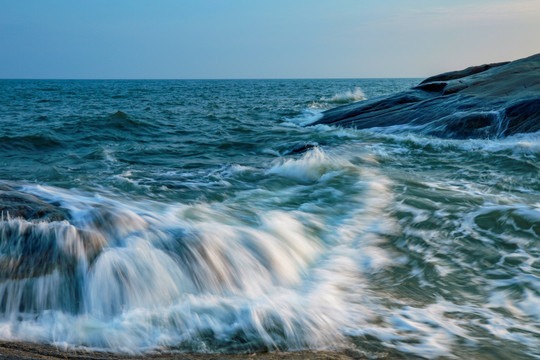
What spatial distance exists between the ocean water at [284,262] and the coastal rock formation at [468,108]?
273 cm

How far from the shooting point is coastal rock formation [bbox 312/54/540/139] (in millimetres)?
9789

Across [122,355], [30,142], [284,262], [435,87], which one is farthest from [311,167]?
[435,87]

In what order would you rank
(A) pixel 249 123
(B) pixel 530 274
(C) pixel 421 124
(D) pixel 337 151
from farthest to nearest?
(A) pixel 249 123
(C) pixel 421 124
(D) pixel 337 151
(B) pixel 530 274

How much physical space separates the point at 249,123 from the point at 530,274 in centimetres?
1285

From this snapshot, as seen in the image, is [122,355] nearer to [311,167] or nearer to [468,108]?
[311,167]

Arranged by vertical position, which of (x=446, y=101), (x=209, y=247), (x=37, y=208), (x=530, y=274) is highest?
(x=446, y=101)

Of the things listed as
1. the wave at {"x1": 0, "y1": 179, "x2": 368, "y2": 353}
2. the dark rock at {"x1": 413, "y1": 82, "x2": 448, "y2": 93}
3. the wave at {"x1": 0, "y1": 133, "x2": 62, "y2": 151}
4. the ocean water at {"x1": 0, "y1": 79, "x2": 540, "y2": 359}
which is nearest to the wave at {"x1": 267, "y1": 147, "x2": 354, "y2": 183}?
the ocean water at {"x1": 0, "y1": 79, "x2": 540, "y2": 359}

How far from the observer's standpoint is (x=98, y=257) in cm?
335

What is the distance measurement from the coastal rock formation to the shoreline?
845 centimetres

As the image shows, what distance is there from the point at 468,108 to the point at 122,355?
10.7 metres

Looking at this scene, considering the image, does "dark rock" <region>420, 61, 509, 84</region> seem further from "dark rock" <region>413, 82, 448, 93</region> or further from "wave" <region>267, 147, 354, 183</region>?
"wave" <region>267, 147, 354, 183</region>

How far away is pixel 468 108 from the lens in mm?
11227

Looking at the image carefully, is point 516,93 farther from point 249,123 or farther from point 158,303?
point 158,303

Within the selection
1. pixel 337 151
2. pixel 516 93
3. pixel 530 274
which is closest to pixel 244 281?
pixel 530 274
